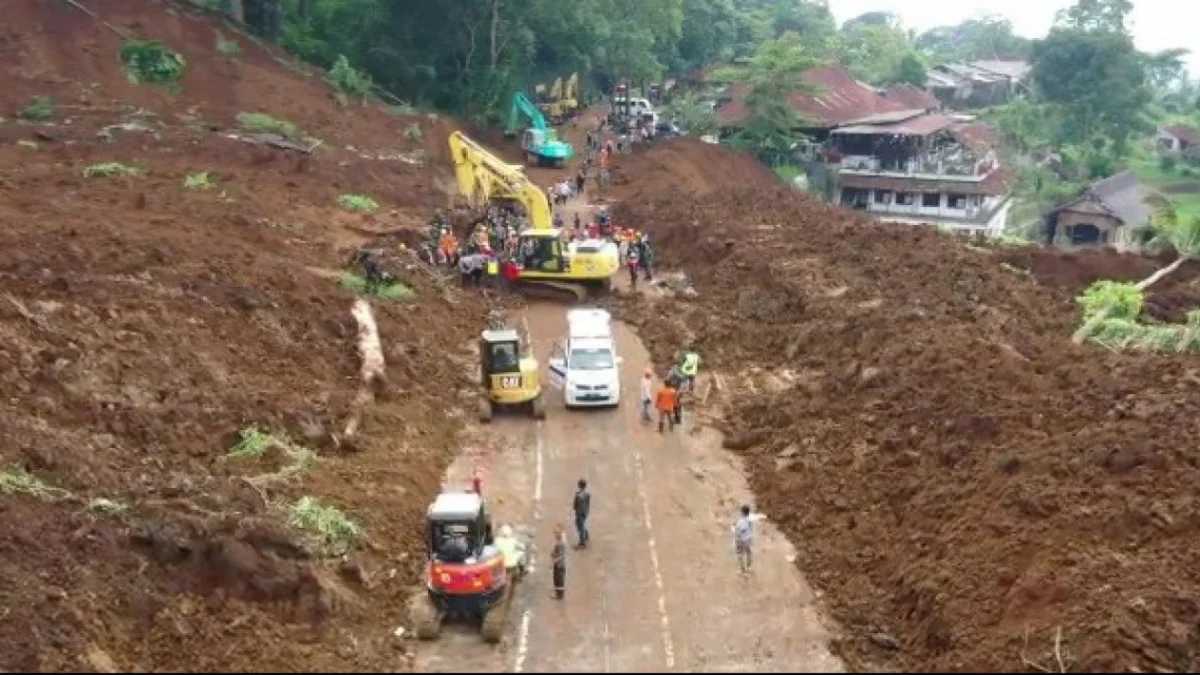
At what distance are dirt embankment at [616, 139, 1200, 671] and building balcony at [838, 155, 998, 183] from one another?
27.5 m

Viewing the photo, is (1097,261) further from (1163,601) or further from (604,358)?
(1163,601)

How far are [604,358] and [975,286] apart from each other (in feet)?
40.1

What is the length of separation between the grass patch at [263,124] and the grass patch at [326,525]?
1228 inches

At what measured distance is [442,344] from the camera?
32.8 meters

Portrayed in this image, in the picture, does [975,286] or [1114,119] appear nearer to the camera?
[975,286]

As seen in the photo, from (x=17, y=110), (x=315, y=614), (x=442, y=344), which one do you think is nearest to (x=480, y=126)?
(x=17, y=110)

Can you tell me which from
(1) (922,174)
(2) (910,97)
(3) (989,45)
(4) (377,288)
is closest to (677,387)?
(4) (377,288)

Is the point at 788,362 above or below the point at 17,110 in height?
below

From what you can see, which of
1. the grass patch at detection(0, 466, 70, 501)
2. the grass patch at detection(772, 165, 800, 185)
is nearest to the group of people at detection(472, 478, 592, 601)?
the grass patch at detection(0, 466, 70, 501)

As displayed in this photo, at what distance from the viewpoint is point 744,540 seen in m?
21.2

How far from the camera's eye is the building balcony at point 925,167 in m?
66.9

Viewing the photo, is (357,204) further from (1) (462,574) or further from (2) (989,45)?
(2) (989,45)

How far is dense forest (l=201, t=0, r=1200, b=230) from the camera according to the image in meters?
63.9

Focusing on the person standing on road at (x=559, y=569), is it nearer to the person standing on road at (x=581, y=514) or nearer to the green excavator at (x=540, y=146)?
the person standing on road at (x=581, y=514)
